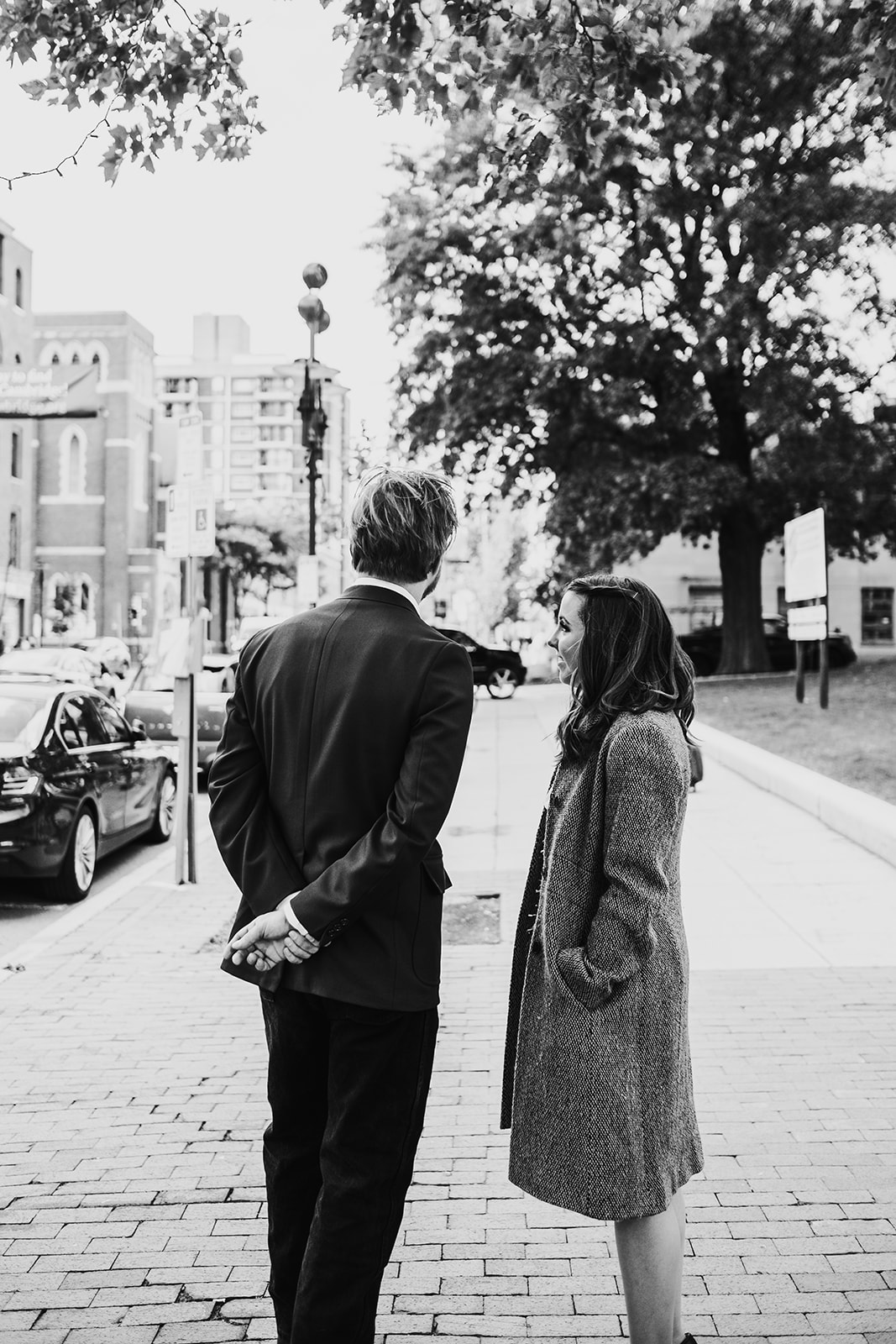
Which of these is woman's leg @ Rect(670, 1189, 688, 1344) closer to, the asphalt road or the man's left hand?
the man's left hand

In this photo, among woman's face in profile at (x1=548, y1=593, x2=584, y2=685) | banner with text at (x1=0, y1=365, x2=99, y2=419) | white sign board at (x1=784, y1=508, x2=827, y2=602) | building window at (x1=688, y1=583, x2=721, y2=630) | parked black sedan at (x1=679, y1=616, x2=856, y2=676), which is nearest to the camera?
woman's face in profile at (x1=548, y1=593, x2=584, y2=685)

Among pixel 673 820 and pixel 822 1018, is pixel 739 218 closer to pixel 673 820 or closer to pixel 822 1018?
pixel 822 1018

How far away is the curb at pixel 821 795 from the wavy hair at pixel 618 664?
453cm

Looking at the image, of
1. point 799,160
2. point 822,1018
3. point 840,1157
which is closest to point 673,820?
point 840,1157

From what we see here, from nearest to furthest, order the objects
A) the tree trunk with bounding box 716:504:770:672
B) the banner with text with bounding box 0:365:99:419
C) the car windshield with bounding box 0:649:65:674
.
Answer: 1. the car windshield with bounding box 0:649:65:674
2. the banner with text with bounding box 0:365:99:419
3. the tree trunk with bounding box 716:504:770:672

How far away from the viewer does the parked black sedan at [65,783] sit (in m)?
8.57

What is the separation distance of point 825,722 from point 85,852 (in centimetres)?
1122

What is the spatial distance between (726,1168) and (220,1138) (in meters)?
1.69

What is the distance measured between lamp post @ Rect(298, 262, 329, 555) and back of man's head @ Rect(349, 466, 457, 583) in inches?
581

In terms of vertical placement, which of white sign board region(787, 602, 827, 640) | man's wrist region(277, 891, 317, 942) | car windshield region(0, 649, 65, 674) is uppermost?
white sign board region(787, 602, 827, 640)

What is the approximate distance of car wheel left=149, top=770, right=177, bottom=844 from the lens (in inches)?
456

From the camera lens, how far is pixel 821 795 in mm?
11102

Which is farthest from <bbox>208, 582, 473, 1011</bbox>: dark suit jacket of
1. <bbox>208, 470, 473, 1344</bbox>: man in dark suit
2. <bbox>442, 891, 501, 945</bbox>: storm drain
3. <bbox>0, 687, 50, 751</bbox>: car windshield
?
<bbox>0, 687, 50, 751</bbox>: car windshield

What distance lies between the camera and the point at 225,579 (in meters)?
79.4
